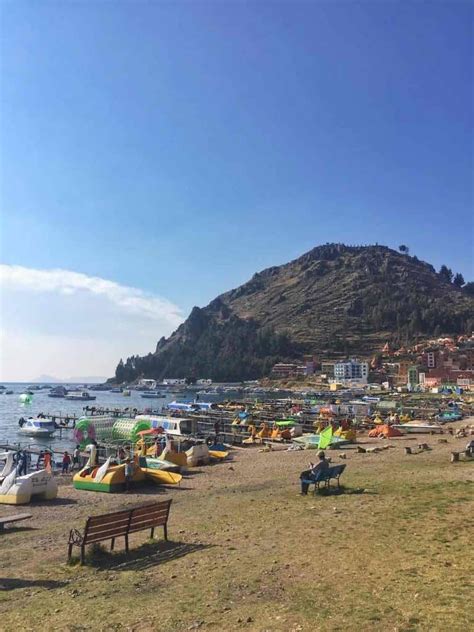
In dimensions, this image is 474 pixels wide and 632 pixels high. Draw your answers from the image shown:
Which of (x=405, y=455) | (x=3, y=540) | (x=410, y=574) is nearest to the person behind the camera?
(x=410, y=574)

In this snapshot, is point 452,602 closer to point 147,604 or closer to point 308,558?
point 308,558

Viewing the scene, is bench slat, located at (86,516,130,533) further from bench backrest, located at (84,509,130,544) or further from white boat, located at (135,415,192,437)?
white boat, located at (135,415,192,437)

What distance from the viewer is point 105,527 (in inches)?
489

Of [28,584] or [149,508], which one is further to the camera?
[149,508]

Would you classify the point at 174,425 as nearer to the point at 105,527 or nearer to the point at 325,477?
the point at 325,477

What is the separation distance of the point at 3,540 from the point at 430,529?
38.9 ft

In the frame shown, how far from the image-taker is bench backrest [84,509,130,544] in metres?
12.2

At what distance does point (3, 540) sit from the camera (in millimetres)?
15367

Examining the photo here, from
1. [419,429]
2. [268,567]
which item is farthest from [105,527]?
[419,429]

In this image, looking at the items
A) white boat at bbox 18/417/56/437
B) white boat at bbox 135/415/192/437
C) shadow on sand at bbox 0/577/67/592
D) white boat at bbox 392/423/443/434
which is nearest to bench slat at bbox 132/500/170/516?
shadow on sand at bbox 0/577/67/592

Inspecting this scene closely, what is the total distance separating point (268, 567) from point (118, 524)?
13.1 feet

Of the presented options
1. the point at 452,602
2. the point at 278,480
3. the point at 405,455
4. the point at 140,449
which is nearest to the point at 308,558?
the point at 452,602

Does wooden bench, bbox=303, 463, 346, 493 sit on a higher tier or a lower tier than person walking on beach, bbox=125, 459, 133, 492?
higher

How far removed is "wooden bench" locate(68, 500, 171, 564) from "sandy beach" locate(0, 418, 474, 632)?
15.7 inches
